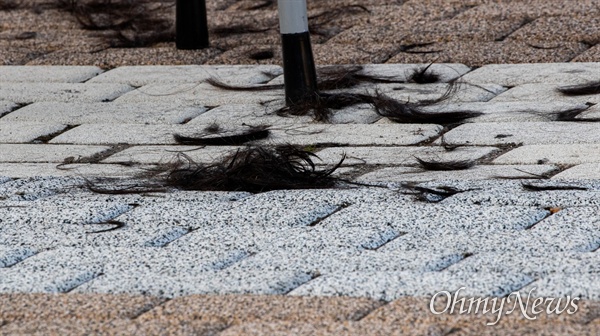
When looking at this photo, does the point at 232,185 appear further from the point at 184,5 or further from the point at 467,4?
the point at 467,4

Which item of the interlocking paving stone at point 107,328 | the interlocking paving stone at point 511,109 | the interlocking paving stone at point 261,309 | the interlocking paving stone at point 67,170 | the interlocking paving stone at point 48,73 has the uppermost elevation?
the interlocking paving stone at point 107,328

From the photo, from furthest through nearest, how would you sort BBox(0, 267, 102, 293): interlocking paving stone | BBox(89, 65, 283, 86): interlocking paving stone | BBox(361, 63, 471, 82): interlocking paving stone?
1. BBox(89, 65, 283, 86): interlocking paving stone
2. BBox(361, 63, 471, 82): interlocking paving stone
3. BBox(0, 267, 102, 293): interlocking paving stone

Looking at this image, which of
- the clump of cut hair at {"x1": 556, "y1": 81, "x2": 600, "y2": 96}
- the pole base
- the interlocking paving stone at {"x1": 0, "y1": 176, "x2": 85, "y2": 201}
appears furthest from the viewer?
the pole base

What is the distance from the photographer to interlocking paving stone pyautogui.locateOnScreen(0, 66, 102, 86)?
6043 millimetres

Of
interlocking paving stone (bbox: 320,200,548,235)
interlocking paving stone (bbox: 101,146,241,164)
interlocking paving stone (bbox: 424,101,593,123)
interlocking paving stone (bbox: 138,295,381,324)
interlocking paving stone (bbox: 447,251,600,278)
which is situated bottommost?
interlocking paving stone (bbox: 424,101,593,123)

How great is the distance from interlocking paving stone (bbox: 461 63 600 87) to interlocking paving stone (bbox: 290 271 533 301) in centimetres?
264

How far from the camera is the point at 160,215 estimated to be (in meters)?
3.38

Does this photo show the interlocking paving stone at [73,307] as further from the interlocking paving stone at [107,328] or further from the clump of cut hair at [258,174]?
the clump of cut hair at [258,174]

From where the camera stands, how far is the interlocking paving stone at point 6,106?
212 inches

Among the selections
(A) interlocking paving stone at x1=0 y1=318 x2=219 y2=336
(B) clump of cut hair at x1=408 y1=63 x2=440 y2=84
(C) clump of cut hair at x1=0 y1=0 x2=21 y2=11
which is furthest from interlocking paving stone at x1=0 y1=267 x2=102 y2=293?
(C) clump of cut hair at x1=0 y1=0 x2=21 y2=11

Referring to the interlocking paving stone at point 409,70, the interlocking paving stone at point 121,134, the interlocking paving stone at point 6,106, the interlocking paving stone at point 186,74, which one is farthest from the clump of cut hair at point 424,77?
the interlocking paving stone at point 6,106

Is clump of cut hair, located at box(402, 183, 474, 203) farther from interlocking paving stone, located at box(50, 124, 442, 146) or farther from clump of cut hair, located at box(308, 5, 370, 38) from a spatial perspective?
clump of cut hair, located at box(308, 5, 370, 38)

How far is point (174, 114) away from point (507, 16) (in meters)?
2.38

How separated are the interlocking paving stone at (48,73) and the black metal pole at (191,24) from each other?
540 millimetres
